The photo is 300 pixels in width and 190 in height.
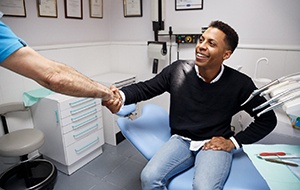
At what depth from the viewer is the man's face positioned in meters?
1.34

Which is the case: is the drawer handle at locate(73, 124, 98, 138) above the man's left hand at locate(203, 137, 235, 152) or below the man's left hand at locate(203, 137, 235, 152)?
below

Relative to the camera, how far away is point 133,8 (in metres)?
2.55

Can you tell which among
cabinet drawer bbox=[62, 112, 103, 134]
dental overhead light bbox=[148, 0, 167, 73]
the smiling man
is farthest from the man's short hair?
cabinet drawer bbox=[62, 112, 103, 134]

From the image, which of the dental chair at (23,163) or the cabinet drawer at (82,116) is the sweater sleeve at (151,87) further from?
the dental chair at (23,163)

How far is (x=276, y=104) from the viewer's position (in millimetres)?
758

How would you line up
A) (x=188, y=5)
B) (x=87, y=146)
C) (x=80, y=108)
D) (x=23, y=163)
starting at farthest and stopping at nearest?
(x=188, y=5)
(x=87, y=146)
(x=80, y=108)
(x=23, y=163)

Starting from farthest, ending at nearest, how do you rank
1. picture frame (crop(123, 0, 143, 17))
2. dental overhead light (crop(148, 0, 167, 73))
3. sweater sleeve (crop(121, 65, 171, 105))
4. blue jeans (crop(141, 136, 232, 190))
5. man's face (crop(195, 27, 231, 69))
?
picture frame (crop(123, 0, 143, 17)) → dental overhead light (crop(148, 0, 167, 73)) → sweater sleeve (crop(121, 65, 171, 105)) → man's face (crop(195, 27, 231, 69)) → blue jeans (crop(141, 136, 232, 190))

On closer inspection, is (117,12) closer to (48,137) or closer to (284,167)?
(48,137)

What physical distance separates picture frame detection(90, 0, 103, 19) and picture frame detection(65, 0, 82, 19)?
17 cm

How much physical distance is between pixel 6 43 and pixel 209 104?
3.64ft

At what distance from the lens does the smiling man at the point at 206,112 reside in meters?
1.24

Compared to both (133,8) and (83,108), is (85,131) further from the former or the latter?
(133,8)

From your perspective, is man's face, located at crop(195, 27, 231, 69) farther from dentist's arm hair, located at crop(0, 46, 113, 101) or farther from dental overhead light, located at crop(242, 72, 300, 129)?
dentist's arm hair, located at crop(0, 46, 113, 101)

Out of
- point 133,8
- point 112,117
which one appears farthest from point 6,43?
point 133,8
